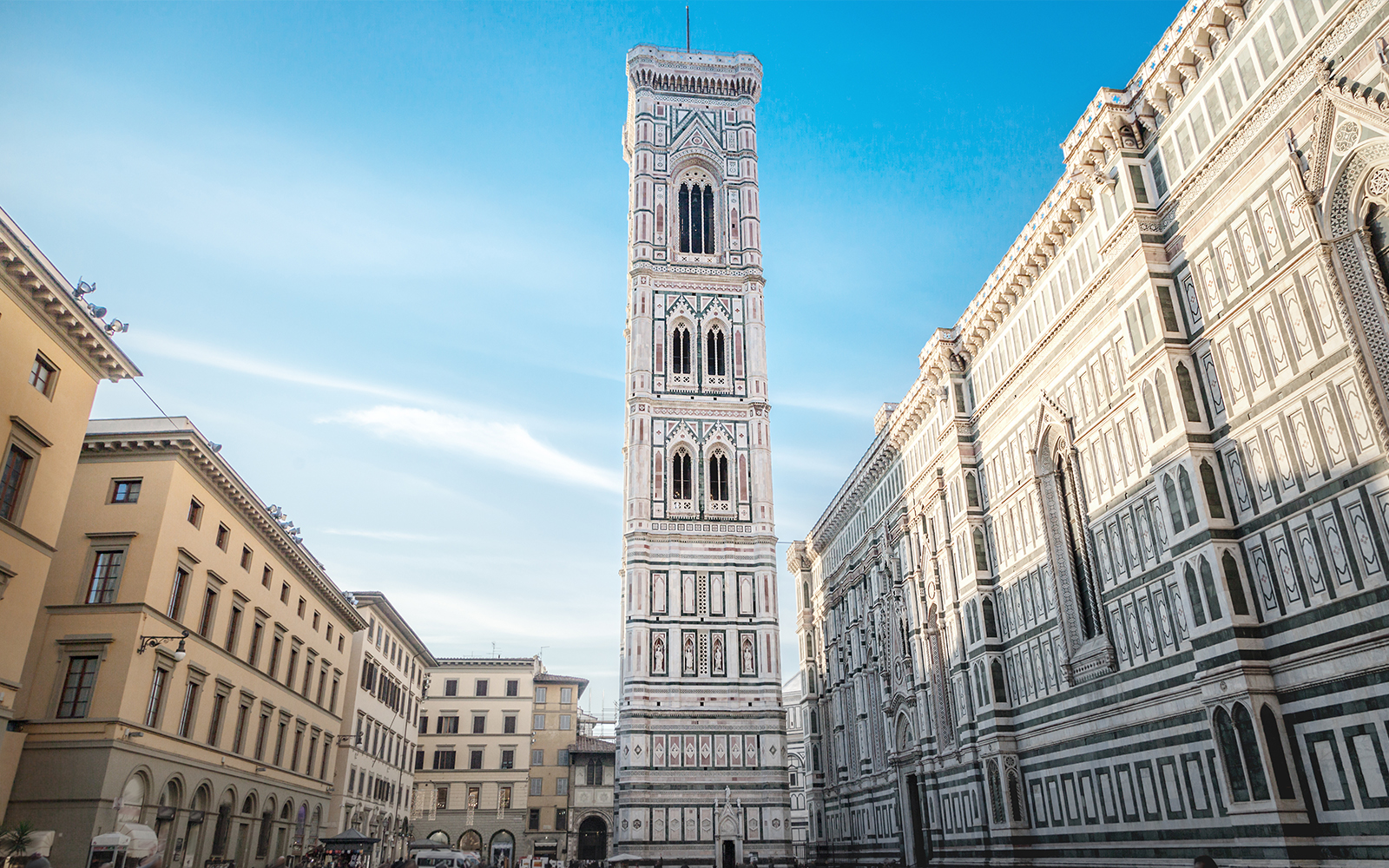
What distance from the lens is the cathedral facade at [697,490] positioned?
4534 centimetres

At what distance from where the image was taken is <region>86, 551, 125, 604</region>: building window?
27.0 meters

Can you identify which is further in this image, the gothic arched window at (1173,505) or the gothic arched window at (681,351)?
the gothic arched window at (681,351)

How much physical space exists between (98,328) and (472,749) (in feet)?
177

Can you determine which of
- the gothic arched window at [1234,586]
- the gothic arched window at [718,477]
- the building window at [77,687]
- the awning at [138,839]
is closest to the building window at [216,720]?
the building window at [77,687]

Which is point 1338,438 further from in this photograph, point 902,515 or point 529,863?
point 529,863

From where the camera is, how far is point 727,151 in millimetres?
60125

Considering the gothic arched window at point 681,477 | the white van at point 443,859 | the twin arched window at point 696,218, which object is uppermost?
the twin arched window at point 696,218

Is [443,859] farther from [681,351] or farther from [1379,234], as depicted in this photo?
[1379,234]

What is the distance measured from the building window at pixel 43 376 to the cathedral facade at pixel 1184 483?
26.1m

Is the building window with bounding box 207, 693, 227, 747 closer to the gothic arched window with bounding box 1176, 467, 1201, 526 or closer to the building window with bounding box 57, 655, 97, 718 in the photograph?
the building window with bounding box 57, 655, 97, 718

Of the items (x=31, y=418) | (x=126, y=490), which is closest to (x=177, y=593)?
Result: (x=126, y=490)

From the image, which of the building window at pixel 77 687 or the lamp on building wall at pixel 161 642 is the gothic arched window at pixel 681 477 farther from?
the building window at pixel 77 687

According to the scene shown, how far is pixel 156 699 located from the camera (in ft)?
91.0

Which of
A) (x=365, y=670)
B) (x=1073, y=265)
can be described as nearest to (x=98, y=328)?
(x=1073, y=265)
